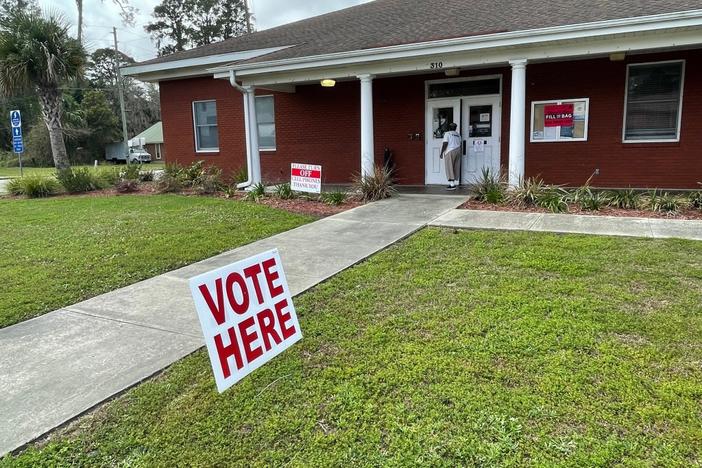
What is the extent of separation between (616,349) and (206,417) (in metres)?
2.89

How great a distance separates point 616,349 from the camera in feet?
A: 12.0

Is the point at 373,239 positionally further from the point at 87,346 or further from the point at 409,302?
the point at 87,346

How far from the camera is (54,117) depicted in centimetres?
1784

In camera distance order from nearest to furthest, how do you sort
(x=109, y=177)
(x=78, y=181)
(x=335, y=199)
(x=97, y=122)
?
(x=335, y=199) → (x=78, y=181) → (x=109, y=177) → (x=97, y=122)

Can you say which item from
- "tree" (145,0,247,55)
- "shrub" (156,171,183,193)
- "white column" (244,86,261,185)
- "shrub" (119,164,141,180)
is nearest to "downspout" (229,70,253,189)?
"white column" (244,86,261,185)

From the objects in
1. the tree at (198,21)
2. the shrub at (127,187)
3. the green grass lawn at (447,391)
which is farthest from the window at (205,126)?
the tree at (198,21)

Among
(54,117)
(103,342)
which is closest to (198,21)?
(54,117)

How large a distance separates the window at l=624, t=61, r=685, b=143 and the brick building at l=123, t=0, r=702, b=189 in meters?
0.03

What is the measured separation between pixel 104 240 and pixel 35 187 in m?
8.78

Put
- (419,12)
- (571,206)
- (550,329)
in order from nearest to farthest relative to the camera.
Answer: (550,329)
(571,206)
(419,12)

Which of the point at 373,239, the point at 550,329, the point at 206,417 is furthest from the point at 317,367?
the point at 373,239

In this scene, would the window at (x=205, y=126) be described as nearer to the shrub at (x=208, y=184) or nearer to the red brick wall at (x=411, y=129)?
the red brick wall at (x=411, y=129)

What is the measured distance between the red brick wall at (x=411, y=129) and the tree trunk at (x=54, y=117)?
12.9 ft

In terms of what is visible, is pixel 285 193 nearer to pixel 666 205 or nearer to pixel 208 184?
pixel 208 184
